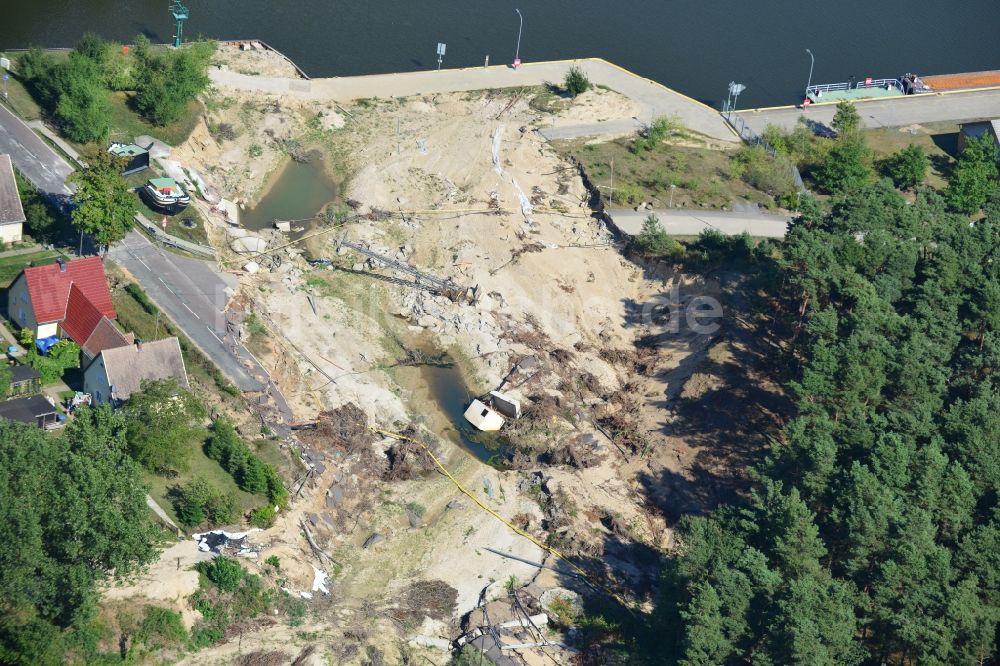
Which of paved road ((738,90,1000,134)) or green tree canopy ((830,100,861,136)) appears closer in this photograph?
green tree canopy ((830,100,861,136))

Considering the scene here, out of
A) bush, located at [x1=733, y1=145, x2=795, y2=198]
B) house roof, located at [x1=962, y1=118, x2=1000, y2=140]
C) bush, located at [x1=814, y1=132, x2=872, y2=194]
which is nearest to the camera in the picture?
bush, located at [x1=733, y1=145, x2=795, y2=198]

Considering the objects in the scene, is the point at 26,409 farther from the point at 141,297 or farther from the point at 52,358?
the point at 141,297

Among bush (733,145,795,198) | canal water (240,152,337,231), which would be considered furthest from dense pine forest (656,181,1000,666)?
canal water (240,152,337,231)

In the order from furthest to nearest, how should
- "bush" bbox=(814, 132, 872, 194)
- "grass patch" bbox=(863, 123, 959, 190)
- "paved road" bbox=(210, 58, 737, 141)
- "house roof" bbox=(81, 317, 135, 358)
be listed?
"grass patch" bbox=(863, 123, 959, 190) → "paved road" bbox=(210, 58, 737, 141) → "bush" bbox=(814, 132, 872, 194) → "house roof" bbox=(81, 317, 135, 358)

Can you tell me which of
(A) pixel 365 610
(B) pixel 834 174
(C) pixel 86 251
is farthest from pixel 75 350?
(B) pixel 834 174

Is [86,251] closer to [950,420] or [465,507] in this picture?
[465,507]

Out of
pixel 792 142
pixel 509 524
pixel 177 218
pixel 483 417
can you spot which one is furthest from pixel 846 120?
pixel 177 218

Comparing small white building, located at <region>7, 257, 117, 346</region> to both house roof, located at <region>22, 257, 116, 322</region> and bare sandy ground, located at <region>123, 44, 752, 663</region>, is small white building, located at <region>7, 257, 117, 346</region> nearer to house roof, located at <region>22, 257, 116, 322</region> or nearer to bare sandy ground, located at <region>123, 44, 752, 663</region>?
house roof, located at <region>22, 257, 116, 322</region>
